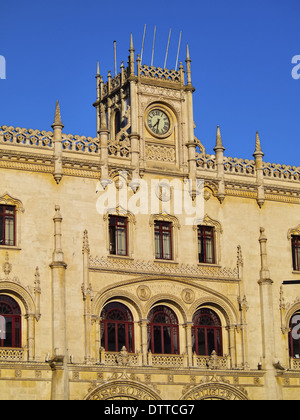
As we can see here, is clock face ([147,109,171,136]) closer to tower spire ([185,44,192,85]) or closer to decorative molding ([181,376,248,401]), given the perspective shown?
tower spire ([185,44,192,85])

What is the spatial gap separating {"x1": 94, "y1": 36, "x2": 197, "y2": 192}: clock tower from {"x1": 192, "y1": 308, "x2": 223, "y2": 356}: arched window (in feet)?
23.8

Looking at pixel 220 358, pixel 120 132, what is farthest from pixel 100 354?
pixel 120 132

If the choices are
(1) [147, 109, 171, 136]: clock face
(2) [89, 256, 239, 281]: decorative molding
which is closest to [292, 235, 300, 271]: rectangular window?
(2) [89, 256, 239, 281]: decorative molding

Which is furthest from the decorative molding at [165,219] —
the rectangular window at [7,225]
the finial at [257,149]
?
the rectangular window at [7,225]

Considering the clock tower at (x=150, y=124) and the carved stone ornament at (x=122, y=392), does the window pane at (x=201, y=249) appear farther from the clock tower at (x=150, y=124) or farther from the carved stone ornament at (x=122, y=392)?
the carved stone ornament at (x=122, y=392)

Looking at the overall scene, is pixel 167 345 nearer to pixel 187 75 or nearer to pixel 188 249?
pixel 188 249

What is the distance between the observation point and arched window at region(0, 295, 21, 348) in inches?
1983

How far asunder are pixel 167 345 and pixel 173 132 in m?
11.3

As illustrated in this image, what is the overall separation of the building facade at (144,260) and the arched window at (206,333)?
0.06m

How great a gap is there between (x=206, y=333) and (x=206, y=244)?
4688 millimetres

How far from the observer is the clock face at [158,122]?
56.9 meters

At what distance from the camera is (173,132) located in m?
57.3

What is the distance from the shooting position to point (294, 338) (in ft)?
191

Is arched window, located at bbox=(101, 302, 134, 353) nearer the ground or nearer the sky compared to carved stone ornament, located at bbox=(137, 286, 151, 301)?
nearer the ground
